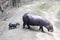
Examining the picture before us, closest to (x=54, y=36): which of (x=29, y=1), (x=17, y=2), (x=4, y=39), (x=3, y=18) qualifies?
(x=4, y=39)

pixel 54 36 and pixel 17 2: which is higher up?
pixel 17 2

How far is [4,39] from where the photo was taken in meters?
5.40

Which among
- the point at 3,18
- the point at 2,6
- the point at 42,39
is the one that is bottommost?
the point at 42,39

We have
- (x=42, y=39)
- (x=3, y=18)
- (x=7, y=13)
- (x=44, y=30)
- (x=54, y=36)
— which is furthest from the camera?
(x=7, y=13)

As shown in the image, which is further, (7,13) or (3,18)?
(7,13)

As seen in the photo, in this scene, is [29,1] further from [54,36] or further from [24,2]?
[54,36]

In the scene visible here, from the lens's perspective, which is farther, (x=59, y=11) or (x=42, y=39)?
(x=59, y=11)

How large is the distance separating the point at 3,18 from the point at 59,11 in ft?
8.67

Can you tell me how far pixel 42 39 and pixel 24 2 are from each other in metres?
5.65

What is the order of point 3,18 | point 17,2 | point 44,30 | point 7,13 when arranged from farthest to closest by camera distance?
1. point 17,2
2. point 7,13
3. point 3,18
4. point 44,30

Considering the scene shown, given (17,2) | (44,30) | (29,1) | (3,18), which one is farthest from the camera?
(29,1)

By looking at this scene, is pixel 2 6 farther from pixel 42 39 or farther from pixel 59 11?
pixel 42 39

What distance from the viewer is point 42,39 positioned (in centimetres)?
538

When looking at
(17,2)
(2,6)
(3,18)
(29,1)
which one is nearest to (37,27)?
(3,18)
